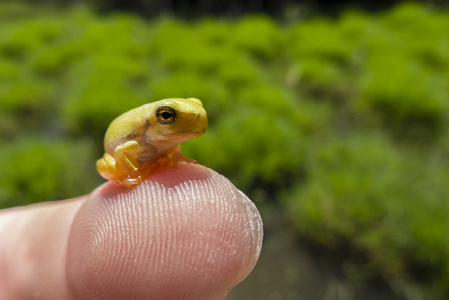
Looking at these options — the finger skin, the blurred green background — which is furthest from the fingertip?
the blurred green background

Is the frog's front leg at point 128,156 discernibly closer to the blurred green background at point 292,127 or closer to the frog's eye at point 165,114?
the frog's eye at point 165,114

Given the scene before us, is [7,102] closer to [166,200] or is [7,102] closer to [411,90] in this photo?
[166,200]

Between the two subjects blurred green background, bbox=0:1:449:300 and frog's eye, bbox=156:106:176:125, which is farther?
blurred green background, bbox=0:1:449:300

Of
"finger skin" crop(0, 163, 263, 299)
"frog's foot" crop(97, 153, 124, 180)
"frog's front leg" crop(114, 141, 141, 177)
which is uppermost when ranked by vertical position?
"frog's front leg" crop(114, 141, 141, 177)

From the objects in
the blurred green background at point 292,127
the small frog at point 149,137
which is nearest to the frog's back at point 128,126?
the small frog at point 149,137

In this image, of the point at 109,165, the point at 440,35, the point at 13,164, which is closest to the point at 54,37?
the point at 13,164

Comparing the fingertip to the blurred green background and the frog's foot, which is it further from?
the blurred green background
